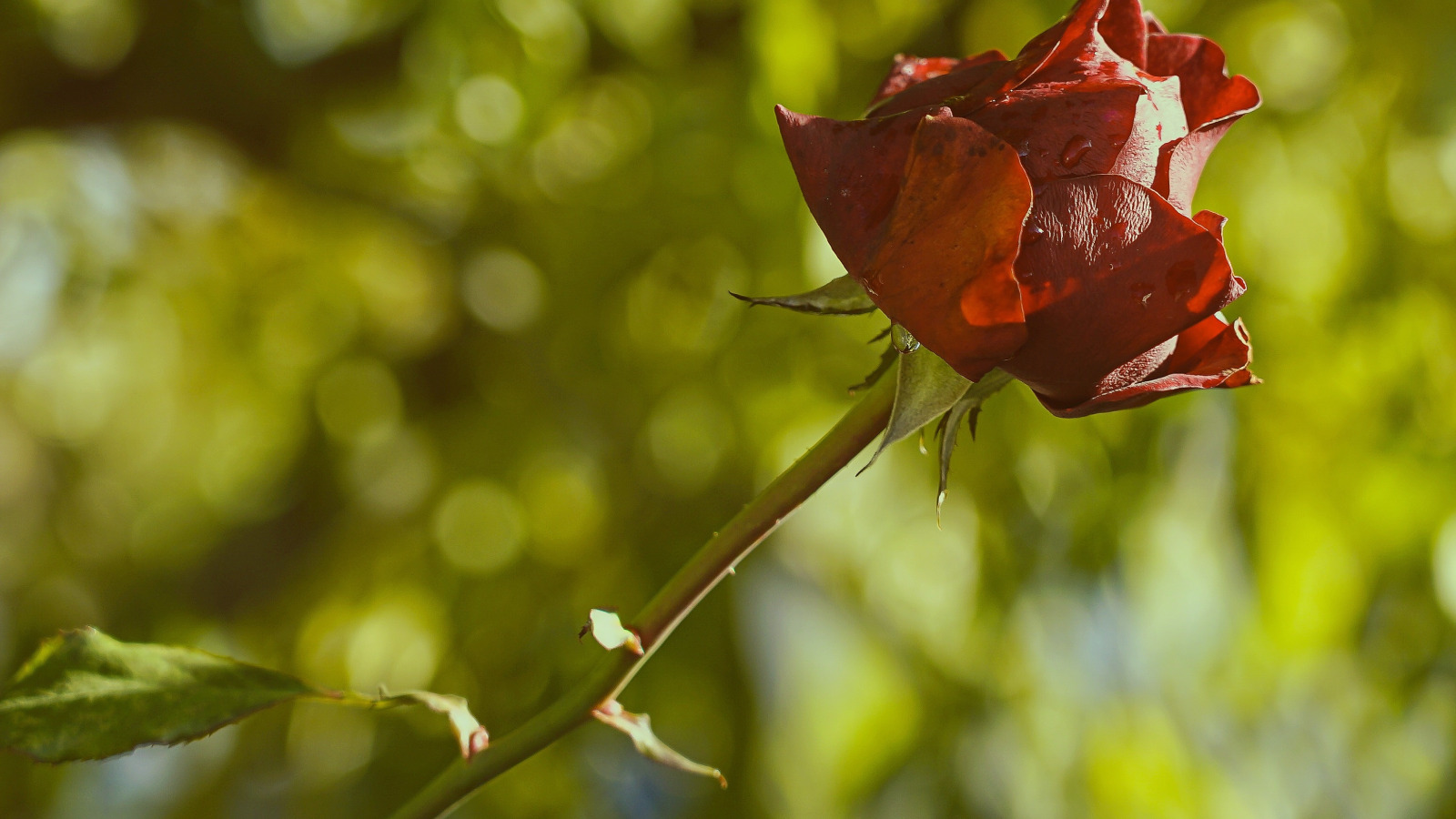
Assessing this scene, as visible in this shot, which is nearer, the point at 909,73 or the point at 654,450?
the point at 909,73

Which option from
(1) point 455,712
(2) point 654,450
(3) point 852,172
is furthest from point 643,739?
(2) point 654,450

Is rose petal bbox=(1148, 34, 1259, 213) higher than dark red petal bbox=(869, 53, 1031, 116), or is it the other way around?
dark red petal bbox=(869, 53, 1031, 116)

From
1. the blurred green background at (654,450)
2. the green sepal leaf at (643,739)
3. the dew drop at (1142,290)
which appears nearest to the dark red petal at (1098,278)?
the dew drop at (1142,290)

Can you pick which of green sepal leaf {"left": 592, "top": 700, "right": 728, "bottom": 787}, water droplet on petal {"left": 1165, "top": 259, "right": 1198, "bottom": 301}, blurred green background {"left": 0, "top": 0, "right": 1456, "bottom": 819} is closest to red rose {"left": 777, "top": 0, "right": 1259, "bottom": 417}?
water droplet on petal {"left": 1165, "top": 259, "right": 1198, "bottom": 301}

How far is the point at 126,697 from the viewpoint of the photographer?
0.25 meters

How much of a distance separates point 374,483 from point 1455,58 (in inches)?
41.4

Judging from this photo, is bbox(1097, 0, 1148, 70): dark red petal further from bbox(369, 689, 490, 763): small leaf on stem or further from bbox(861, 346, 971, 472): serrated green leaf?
bbox(369, 689, 490, 763): small leaf on stem

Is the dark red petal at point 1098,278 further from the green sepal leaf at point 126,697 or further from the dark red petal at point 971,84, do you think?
the green sepal leaf at point 126,697

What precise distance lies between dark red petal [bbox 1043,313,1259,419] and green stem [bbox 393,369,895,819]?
0.04 m

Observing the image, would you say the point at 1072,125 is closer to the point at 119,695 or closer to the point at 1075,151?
the point at 1075,151

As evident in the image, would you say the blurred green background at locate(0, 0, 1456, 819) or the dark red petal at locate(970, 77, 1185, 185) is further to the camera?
the blurred green background at locate(0, 0, 1456, 819)

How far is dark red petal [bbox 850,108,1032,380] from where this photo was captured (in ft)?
0.62

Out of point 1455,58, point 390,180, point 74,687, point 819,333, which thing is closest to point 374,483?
point 390,180

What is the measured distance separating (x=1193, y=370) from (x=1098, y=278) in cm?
4
